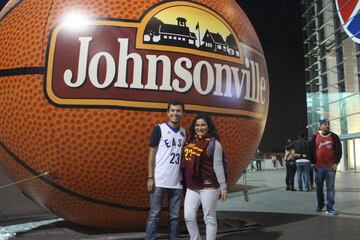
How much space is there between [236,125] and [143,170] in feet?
3.56

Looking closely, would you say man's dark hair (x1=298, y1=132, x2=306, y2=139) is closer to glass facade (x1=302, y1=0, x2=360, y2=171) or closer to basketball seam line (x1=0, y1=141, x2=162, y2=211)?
basketball seam line (x1=0, y1=141, x2=162, y2=211)

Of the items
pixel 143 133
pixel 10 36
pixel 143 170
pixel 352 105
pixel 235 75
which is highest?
pixel 352 105

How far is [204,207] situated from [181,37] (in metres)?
1.64

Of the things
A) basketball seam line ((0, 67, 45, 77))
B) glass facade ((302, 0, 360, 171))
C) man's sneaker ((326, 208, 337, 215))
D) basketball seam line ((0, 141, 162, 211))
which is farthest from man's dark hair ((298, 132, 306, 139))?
glass facade ((302, 0, 360, 171))

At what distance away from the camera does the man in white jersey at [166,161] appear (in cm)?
422

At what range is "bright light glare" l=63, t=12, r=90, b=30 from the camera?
4574mm

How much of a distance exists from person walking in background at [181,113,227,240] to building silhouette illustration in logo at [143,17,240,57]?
96cm

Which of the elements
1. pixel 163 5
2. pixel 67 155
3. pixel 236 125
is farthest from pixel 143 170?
Result: pixel 163 5

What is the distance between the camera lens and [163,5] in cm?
476

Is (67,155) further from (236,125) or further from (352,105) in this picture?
(352,105)

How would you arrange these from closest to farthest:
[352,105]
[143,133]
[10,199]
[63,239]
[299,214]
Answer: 1. [143,133]
2. [63,239]
3. [299,214]
4. [10,199]
5. [352,105]

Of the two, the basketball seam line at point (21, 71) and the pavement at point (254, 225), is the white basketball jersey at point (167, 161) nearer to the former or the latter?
the pavement at point (254, 225)

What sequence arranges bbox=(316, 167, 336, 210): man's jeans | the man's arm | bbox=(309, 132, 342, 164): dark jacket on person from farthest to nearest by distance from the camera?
bbox=(309, 132, 342, 164): dark jacket on person → bbox=(316, 167, 336, 210): man's jeans → the man's arm

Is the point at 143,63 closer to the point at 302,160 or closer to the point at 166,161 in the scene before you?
the point at 166,161
